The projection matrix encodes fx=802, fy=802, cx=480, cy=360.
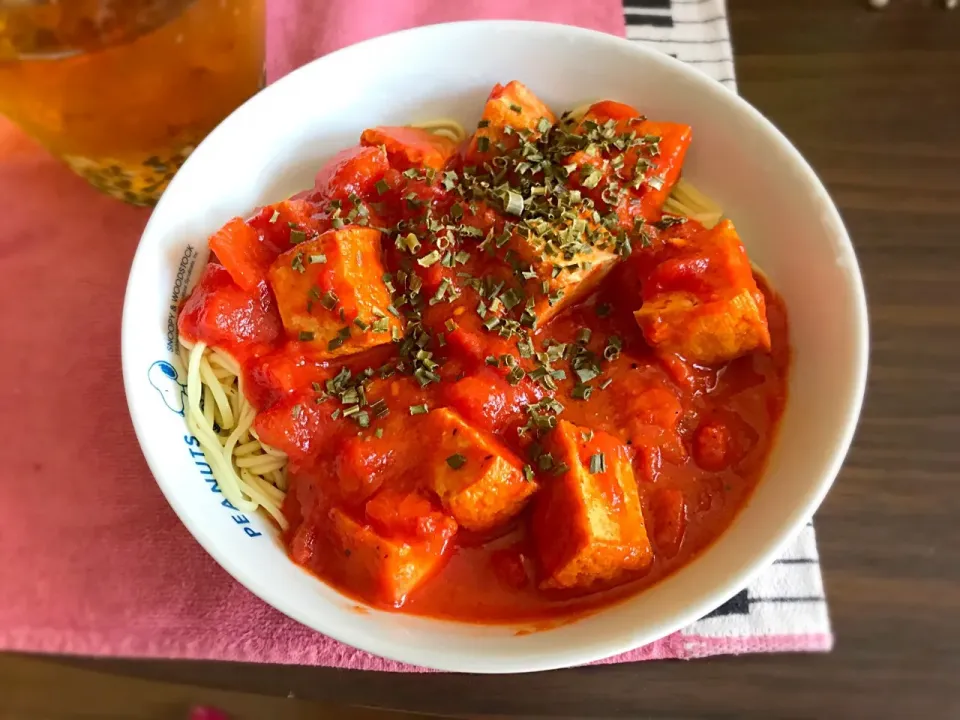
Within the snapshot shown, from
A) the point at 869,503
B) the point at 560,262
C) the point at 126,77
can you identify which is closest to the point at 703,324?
the point at 560,262

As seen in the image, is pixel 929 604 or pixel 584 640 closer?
pixel 584 640

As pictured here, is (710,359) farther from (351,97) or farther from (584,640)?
(351,97)

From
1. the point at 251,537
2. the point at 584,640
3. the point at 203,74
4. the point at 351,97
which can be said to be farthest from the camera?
the point at 351,97

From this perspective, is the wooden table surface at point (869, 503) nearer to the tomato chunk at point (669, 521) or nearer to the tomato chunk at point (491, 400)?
the tomato chunk at point (669, 521)

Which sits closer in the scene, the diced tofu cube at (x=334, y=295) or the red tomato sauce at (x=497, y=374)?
the red tomato sauce at (x=497, y=374)

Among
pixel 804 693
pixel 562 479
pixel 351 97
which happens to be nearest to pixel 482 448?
pixel 562 479

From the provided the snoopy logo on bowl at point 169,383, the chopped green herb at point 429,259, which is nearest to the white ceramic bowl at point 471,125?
the snoopy logo on bowl at point 169,383
